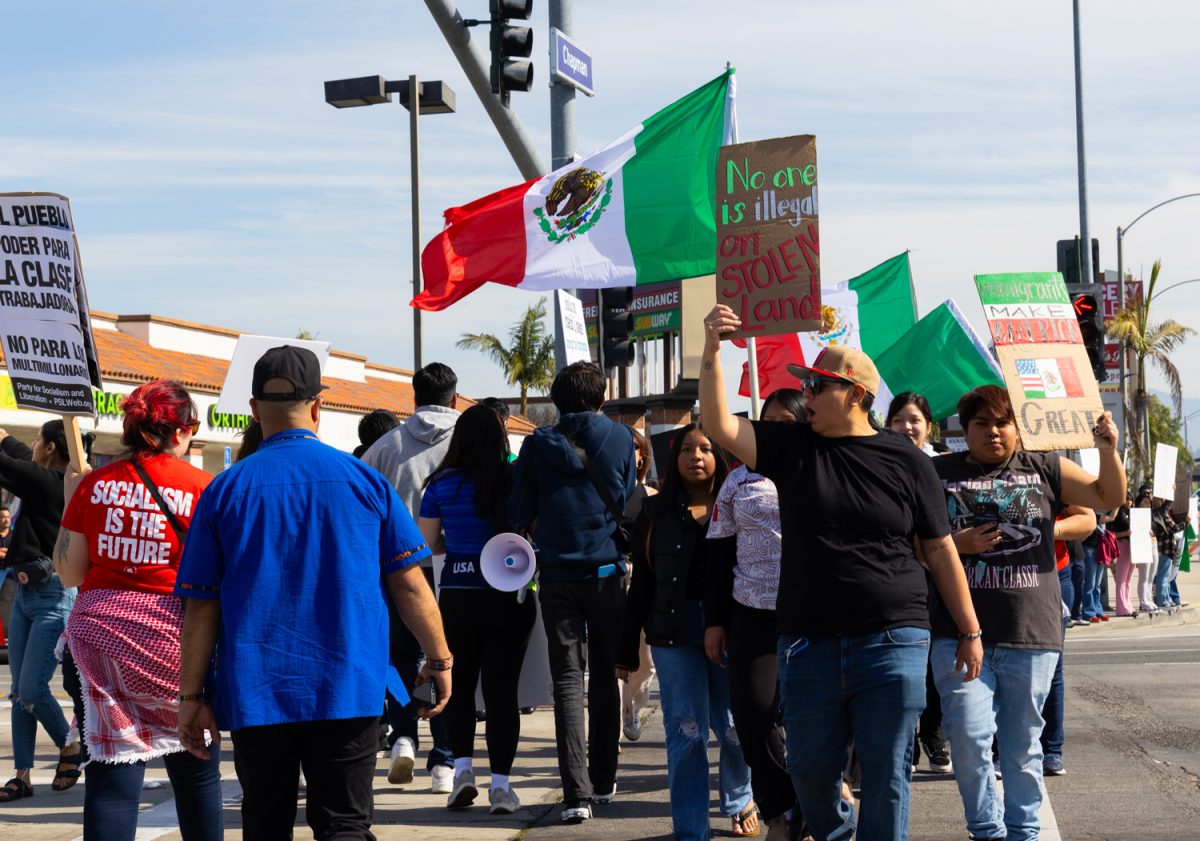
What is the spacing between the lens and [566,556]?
7566mm

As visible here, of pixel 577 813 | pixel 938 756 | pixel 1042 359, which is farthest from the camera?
pixel 938 756

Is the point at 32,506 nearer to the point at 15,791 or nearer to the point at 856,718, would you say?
the point at 15,791

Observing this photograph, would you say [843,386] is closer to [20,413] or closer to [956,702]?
[956,702]

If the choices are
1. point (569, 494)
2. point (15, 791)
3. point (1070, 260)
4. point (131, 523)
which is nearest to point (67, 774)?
point (15, 791)

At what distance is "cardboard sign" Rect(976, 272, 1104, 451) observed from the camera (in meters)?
6.64

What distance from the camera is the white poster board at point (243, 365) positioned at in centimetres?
982

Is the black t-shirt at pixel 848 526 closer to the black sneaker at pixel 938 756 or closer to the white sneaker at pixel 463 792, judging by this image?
the white sneaker at pixel 463 792

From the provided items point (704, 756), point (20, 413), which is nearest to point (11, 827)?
point (704, 756)

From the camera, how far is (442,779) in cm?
819

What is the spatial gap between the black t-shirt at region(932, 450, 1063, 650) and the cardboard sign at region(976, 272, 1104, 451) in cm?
25

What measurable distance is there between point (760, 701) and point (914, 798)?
1976mm

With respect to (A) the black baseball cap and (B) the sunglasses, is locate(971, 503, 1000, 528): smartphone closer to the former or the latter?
(B) the sunglasses

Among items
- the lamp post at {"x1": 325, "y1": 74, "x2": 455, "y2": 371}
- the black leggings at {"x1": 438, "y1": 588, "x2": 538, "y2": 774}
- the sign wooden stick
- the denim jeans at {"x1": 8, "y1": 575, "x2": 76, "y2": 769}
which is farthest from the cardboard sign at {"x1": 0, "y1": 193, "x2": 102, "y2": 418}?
the lamp post at {"x1": 325, "y1": 74, "x2": 455, "y2": 371}

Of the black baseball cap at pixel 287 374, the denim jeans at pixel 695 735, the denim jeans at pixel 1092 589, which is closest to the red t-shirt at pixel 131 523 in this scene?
the black baseball cap at pixel 287 374
